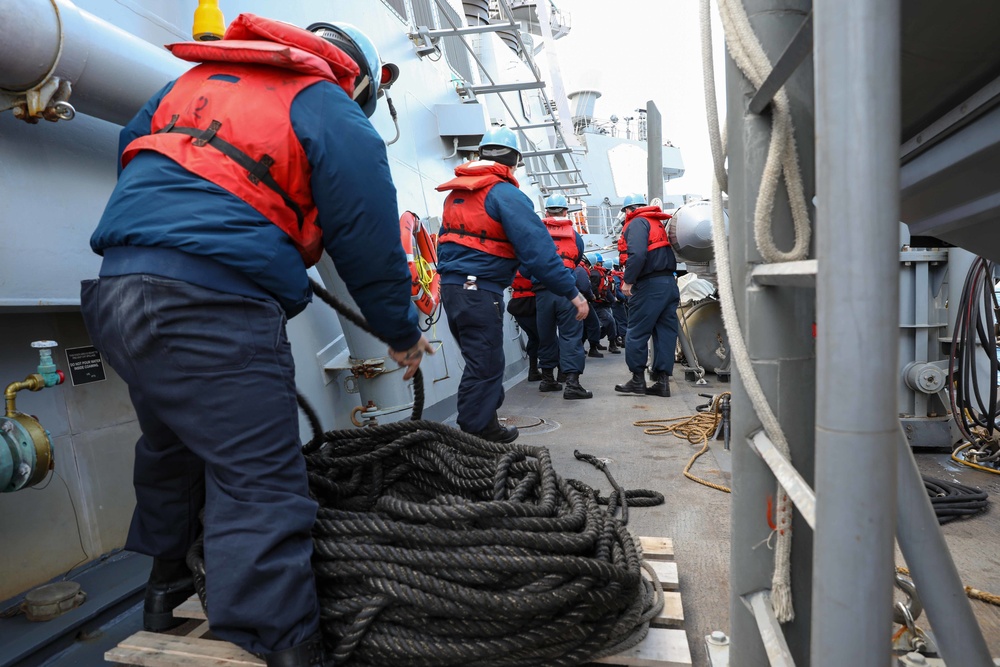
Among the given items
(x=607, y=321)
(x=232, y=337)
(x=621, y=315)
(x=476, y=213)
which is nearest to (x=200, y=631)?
(x=232, y=337)

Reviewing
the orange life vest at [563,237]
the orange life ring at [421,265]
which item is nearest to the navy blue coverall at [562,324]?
the orange life vest at [563,237]

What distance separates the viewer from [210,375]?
138 centimetres

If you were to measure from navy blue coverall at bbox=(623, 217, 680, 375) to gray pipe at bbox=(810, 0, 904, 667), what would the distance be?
498 centimetres

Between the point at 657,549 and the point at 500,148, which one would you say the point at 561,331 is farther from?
the point at 657,549

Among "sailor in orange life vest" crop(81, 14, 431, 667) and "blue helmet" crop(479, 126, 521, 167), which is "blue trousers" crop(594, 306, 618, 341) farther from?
"sailor in orange life vest" crop(81, 14, 431, 667)

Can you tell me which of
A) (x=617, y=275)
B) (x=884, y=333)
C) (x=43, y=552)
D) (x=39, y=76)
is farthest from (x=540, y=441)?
(x=617, y=275)

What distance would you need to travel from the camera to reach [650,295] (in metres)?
5.67

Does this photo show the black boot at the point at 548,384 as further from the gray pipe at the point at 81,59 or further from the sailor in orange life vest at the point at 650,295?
the gray pipe at the point at 81,59

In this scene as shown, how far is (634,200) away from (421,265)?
4295 mm

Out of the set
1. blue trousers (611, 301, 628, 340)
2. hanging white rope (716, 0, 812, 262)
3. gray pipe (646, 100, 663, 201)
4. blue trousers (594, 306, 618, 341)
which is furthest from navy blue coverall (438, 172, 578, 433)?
blue trousers (611, 301, 628, 340)

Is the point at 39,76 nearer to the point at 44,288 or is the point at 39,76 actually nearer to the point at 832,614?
the point at 44,288

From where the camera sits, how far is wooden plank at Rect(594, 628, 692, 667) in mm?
1497

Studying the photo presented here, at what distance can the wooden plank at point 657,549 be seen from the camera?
2.06 m

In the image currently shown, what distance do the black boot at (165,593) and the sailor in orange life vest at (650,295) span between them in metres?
4.48
